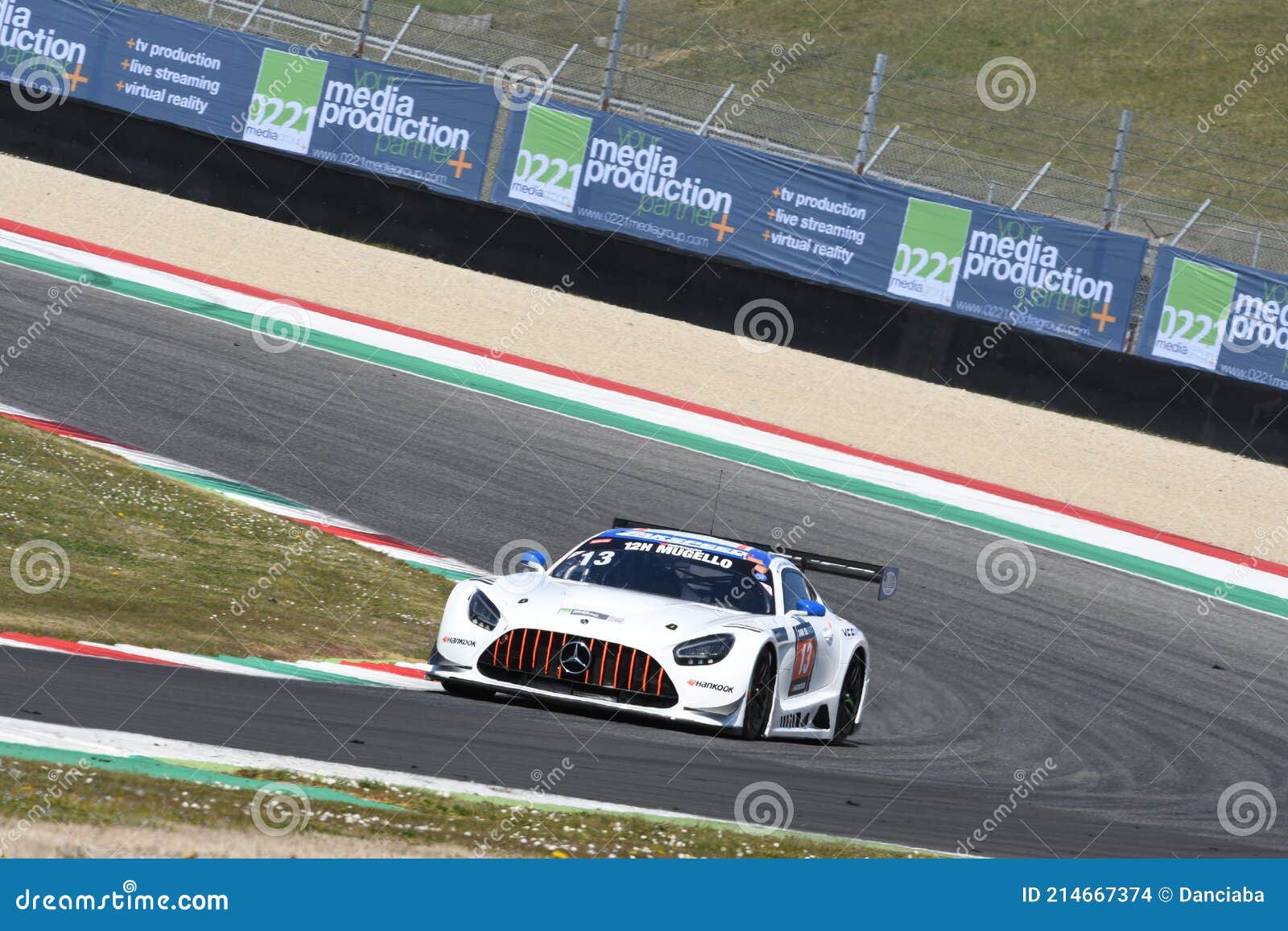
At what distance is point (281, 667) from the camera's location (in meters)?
9.63

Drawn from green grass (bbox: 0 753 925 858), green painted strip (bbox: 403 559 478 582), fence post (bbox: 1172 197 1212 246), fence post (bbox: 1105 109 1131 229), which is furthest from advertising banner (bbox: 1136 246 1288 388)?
green grass (bbox: 0 753 925 858)

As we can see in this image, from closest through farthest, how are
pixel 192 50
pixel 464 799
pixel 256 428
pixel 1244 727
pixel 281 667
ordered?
pixel 464 799 → pixel 281 667 → pixel 1244 727 → pixel 256 428 → pixel 192 50

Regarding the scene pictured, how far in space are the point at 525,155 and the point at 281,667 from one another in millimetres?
12416

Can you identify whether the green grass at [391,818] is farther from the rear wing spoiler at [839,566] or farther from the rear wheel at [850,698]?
the rear wheel at [850,698]

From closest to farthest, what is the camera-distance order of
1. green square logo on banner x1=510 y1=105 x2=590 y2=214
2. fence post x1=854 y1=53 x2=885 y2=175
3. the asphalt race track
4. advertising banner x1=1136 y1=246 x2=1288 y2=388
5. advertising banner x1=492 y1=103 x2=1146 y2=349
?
the asphalt race track → advertising banner x1=1136 y1=246 x2=1288 y2=388 → advertising banner x1=492 y1=103 x2=1146 y2=349 → fence post x1=854 y1=53 x2=885 y2=175 → green square logo on banner x1=510 y1=105 x2=590 y2=214

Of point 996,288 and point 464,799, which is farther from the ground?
point 996,288

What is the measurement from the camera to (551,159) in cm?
2098

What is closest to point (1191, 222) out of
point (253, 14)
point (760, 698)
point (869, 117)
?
point (869, 117)

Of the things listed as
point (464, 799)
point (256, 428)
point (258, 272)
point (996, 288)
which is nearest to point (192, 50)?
point (258, 272)

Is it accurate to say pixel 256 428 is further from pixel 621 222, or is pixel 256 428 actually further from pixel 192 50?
pixel 192 50

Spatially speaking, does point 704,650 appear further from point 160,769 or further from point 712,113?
point 712,113

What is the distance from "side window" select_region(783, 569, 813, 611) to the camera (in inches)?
402

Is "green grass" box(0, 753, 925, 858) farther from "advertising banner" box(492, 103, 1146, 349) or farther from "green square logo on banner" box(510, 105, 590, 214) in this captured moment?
"green square logo on banner" box(510, 105, 590, 214)

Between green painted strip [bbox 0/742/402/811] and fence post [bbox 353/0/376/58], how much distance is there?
17.6 m
